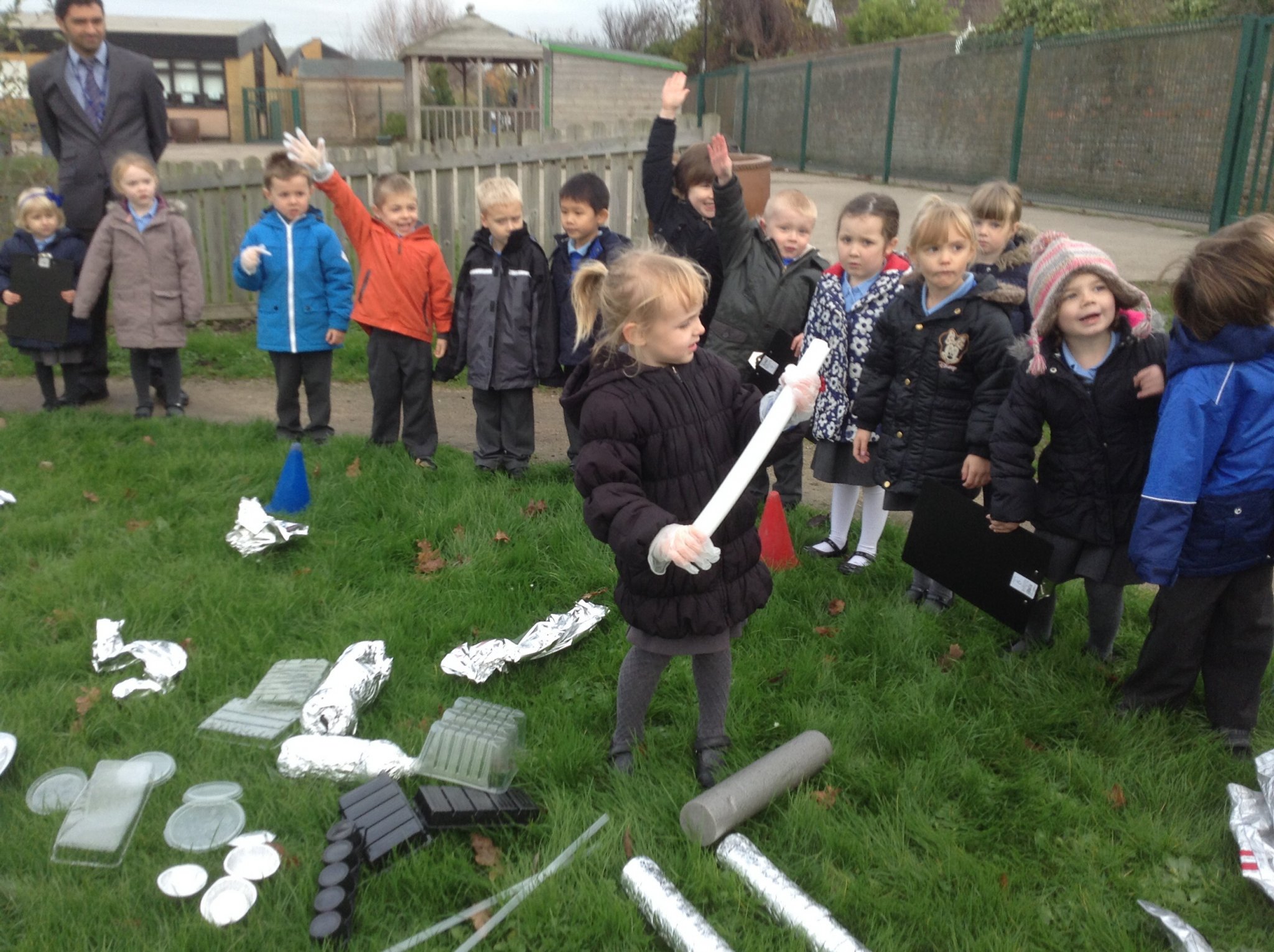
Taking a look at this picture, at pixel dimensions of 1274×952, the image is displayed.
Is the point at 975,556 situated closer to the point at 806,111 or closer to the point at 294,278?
the point at 294,278

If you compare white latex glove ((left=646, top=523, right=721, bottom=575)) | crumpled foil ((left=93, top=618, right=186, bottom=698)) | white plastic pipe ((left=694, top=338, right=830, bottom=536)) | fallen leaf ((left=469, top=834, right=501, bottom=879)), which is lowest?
fallen leaf ((left=469, top=834, right=501, bottom=879))

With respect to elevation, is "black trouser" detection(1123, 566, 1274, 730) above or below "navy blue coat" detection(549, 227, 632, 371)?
below

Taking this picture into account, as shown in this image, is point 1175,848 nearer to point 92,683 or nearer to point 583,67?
point 92,683

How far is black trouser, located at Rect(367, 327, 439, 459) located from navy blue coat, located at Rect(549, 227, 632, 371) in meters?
0.88

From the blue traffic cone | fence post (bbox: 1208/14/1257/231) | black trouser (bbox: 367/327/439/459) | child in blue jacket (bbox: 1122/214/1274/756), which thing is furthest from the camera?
fence post (bbox: 1208/14/1257/231)

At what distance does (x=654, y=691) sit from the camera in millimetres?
3469

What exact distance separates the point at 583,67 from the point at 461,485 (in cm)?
1673

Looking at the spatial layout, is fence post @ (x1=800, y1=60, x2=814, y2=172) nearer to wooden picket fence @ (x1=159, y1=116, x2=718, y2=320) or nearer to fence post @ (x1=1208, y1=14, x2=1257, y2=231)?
fence post @ (x1=1208, y1=14, x2=1257, y2=231)

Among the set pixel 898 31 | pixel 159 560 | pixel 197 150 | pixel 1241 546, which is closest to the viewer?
pixel 1241 546

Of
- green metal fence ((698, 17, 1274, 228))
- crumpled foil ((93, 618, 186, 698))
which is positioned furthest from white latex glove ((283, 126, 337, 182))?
green metal fence ((698, 17, 1274, 228))

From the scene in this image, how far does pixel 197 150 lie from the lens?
3738 cm

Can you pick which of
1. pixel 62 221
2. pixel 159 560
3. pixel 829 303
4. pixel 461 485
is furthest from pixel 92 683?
pixel 62 221

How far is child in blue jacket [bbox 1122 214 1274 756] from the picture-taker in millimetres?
3158

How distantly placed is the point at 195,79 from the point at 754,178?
57.7 m
